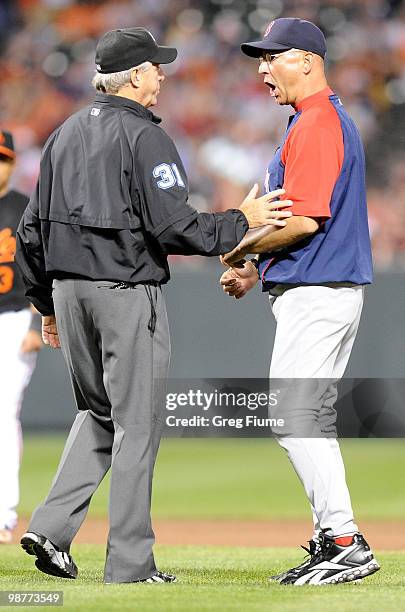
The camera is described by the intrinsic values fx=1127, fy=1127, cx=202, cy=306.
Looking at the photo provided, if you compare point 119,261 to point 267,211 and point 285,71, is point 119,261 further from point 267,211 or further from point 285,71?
point 285,71

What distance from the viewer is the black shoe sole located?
3.56 meters

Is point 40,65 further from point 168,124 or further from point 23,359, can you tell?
point 23,359

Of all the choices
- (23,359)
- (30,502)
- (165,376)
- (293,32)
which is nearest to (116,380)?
(165,376)

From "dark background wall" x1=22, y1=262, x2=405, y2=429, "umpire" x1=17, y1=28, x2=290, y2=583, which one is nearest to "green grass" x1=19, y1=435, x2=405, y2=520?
"dark background wall" x1=22, y1=262, x2=405, y2=429

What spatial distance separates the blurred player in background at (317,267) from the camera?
3.52m

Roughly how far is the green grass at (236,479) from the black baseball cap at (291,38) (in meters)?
3.78

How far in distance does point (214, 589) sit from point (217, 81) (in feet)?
31.5

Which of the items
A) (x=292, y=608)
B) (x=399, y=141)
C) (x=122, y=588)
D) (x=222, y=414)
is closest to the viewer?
(x=292, y=608)

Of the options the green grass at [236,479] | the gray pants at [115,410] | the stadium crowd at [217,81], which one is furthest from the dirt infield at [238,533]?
the stadium crowd at [217,81]

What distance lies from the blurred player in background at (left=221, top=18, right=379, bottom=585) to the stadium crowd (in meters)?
7.45

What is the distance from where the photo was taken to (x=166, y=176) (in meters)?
3.52

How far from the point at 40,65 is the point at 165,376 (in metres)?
9.70

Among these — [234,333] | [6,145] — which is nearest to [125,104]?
[6,145]

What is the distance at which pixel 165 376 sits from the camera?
143 inches
